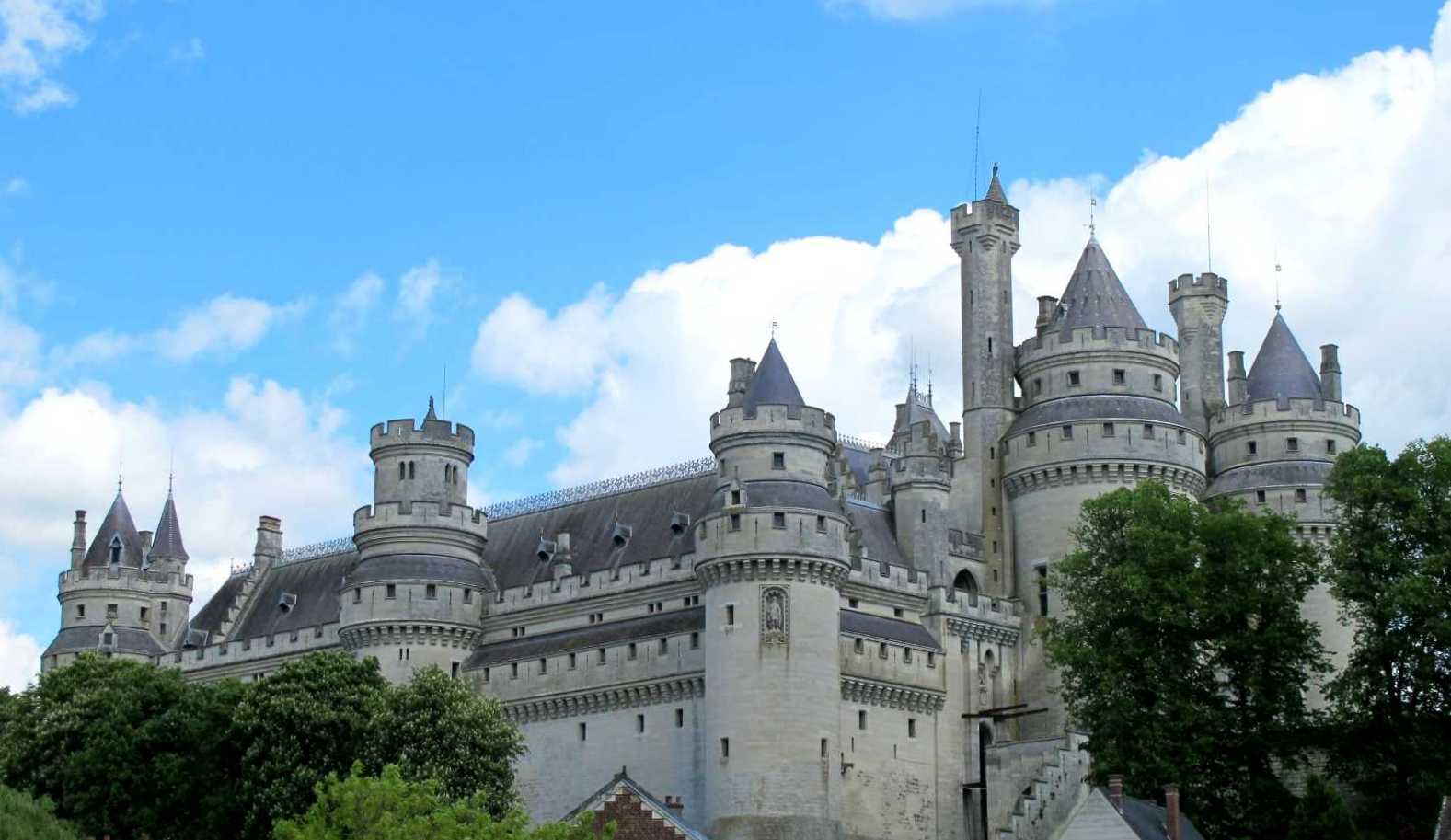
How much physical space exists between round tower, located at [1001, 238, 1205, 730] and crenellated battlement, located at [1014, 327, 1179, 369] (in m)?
0.04

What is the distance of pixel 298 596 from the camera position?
111 meters

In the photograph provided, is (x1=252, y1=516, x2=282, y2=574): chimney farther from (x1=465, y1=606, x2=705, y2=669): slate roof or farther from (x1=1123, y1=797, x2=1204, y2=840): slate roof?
(x1=1123, y1=797, x2=1204, y2=840): slate roof

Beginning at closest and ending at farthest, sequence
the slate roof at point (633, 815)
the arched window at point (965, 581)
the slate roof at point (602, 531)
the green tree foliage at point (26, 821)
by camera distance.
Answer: the green tree foliage at point (26, 821)
the slate roof at point (633, 815)
the arched window at point (965, 581)
the slate roof at point (602, 531)

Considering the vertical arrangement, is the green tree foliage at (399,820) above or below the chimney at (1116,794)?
below

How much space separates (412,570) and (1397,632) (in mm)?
40068

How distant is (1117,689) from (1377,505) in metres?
10.6

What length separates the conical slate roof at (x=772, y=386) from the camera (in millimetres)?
87312

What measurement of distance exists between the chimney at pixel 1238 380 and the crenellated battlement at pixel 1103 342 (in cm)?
724

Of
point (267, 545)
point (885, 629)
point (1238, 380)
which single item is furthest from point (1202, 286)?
point (267, 545)

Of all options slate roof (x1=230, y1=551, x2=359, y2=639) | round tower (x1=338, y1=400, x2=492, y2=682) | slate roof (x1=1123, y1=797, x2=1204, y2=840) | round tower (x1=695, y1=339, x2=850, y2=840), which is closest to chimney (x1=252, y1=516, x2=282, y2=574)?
slate roof (x1=230, y1=551, x2=359, y2=639)

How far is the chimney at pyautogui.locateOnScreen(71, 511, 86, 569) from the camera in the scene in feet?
383

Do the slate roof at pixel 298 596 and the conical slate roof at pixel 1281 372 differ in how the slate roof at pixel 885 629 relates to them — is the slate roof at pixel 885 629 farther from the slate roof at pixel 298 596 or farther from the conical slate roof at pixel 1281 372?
the slate roof at pixel 298 596

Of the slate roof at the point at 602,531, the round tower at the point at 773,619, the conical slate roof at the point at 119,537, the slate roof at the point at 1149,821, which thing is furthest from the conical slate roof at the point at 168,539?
the slate roof at the point at 1149,821

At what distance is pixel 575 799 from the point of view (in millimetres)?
90312
